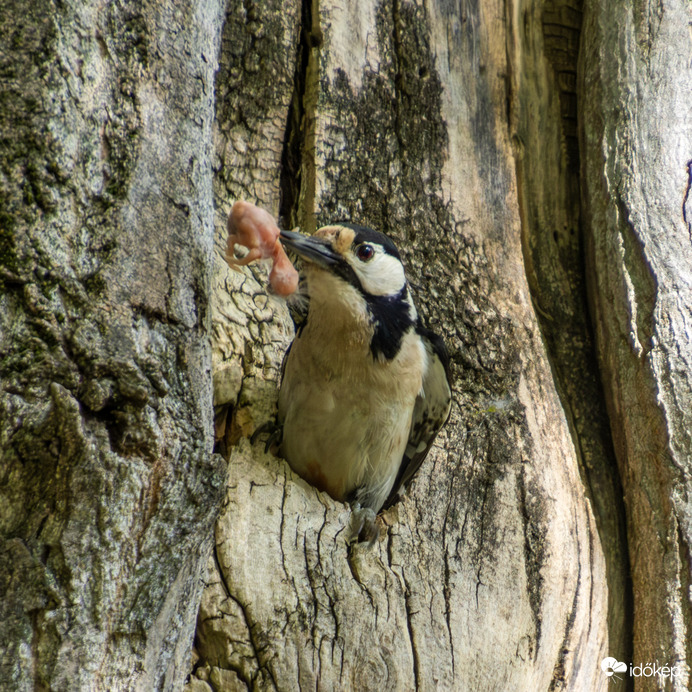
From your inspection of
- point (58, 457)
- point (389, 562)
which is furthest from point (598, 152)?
point (58, 457)

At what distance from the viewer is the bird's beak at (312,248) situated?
83.2 inches

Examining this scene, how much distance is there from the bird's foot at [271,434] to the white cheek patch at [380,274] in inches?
22.6

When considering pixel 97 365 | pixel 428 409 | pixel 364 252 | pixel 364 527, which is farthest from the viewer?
pixel 428 409

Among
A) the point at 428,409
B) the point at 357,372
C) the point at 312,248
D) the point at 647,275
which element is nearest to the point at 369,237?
the point at 312,248

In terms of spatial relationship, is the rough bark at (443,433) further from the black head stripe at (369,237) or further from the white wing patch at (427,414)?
the black head stripe at (369,237)

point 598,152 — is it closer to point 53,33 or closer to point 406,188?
point 406,188

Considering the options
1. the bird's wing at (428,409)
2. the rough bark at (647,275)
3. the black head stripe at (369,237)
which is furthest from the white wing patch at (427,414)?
the rough bark at (647,275)

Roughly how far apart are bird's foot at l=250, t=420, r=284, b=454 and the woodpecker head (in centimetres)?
44

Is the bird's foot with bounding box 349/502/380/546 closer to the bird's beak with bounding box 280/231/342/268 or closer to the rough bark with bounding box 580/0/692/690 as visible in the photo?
the bird's beak with bounding box 280/231/342/268

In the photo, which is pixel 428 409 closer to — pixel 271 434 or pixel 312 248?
pixel 271 434

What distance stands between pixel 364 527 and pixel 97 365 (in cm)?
111

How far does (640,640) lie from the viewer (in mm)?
2480

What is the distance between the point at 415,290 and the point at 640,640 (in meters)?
1.48

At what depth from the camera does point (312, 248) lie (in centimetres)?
217
